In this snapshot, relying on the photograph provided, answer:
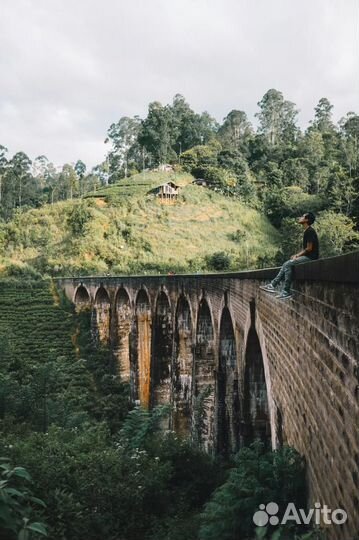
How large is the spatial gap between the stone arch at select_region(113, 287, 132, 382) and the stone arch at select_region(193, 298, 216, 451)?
10661mm

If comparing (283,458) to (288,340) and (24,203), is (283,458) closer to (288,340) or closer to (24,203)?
(288,340)

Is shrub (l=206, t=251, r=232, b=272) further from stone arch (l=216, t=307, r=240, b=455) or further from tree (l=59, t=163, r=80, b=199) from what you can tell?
tree (l=59, t=163, r=80, b=199)

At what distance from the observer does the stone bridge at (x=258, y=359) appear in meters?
3.52

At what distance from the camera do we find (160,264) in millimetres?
47688

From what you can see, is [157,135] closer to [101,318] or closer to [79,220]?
[79,220]

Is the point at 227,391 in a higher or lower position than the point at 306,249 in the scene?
lower

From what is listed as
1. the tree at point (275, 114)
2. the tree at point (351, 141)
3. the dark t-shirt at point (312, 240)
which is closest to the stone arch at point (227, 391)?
the dark t-shirt at point (312, 240)

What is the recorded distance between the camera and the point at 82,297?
3406cm

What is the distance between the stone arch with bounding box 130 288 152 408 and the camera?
2350cm

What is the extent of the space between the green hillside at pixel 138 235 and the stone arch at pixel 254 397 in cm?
3156

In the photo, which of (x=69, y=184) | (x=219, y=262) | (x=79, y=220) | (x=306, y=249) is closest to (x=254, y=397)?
(x=306, y=249)

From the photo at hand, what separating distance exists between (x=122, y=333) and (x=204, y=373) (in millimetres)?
12144

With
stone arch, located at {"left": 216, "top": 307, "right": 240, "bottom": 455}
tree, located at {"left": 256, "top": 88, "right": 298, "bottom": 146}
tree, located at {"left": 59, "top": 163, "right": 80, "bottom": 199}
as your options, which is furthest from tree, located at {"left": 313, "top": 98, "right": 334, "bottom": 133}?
stone arch, located at {"left": 216, "top": 307, "right": 240, "bottom": 455}

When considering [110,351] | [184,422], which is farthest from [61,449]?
[110,351]
